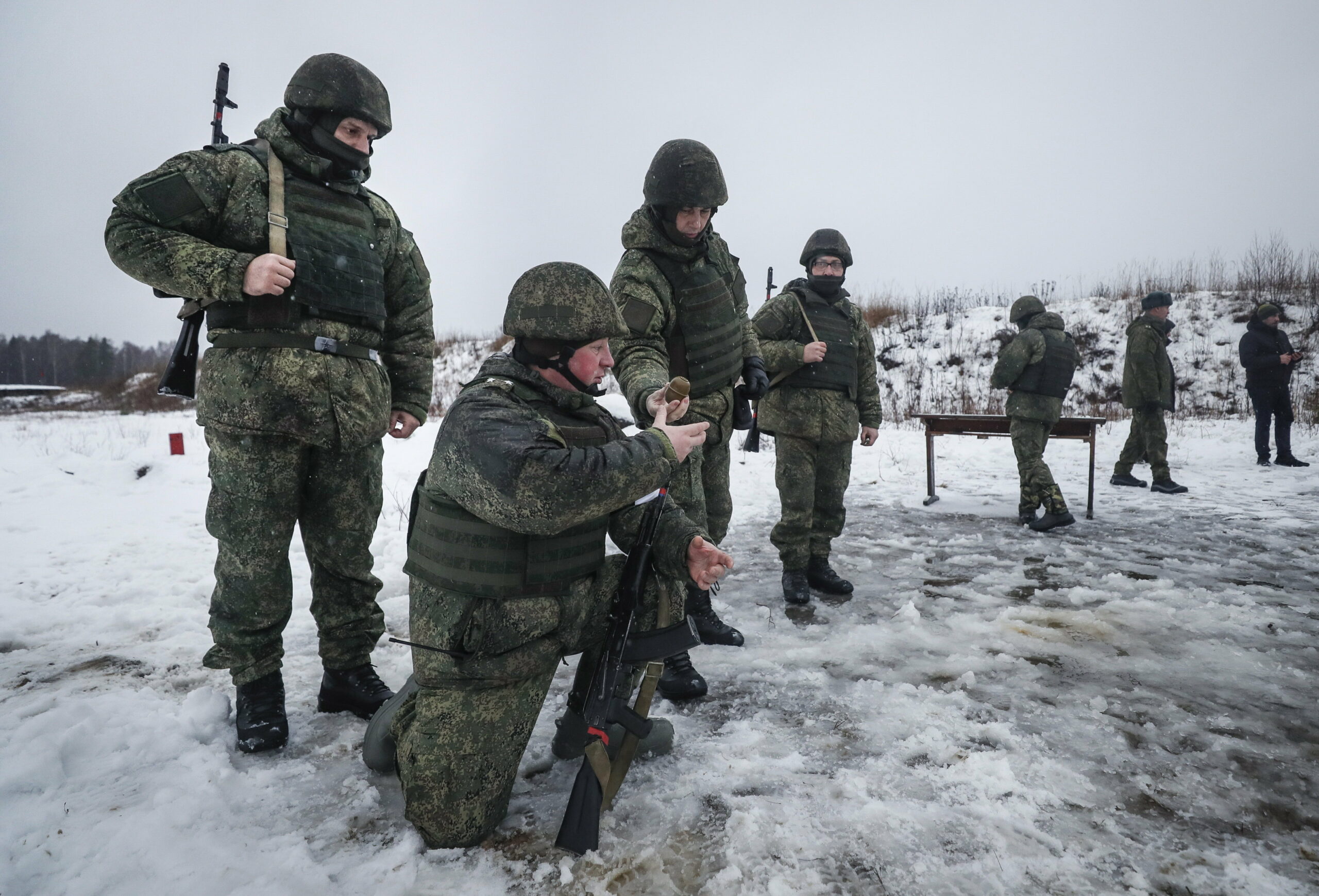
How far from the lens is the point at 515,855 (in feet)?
6.00

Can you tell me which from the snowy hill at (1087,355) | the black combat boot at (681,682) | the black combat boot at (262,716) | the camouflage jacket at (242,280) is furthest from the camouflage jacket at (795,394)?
the snowy hill at (1087,355)

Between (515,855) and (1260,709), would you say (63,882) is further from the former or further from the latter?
(1260,709)

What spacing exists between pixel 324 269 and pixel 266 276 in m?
0.26

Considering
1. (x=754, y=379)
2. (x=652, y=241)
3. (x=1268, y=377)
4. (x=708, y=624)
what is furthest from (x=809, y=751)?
(x=1268, y=377)

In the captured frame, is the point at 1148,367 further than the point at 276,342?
Yes

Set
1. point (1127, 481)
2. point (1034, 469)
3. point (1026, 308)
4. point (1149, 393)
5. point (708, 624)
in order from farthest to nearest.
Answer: point (1127, 481) → point (1149, 393) → point (1026, 308) → point (1034, 469) → point (708, 624)

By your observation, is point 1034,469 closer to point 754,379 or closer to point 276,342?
point 754,379

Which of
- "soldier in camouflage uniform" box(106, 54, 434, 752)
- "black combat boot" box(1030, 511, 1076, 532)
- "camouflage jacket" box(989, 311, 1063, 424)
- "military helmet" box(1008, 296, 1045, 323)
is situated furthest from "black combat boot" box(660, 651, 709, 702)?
"military helmet" box(1008, 296, 1045, 323)

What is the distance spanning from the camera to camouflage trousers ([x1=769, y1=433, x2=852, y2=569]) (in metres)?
4.14

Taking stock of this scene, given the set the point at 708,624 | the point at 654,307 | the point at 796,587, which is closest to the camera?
the point at 654,307

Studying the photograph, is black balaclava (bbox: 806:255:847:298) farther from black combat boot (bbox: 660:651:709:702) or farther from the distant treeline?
the distant treeline

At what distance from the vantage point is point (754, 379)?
138 inches

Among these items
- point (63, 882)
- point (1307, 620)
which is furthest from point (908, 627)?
point (63, 882)

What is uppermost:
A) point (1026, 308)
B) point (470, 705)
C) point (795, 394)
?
point (1026, 308)
